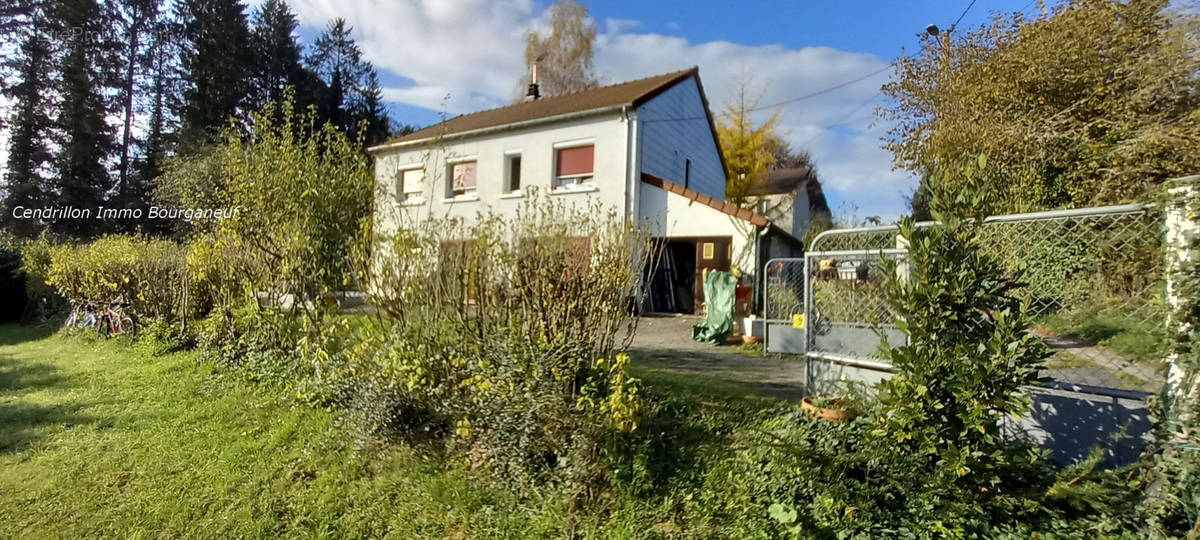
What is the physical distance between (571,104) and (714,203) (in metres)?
5.60

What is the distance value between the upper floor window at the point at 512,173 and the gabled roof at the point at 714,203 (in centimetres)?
395

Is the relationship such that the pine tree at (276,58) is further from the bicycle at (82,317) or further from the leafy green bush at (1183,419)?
the leafy green bush at (1183,419)

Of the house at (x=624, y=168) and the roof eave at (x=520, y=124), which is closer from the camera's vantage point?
the house at (x=624, y=168)

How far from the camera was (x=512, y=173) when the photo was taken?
46.8 ft

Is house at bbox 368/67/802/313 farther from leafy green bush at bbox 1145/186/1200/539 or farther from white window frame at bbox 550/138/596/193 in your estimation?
leafy green bush at bbox 1145/186/1200/539

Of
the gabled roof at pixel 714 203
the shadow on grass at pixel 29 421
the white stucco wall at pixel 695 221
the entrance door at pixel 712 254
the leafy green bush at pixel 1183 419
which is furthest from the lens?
the entrance door at pixel 712 254

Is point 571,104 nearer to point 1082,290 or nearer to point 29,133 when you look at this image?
point 1082,290

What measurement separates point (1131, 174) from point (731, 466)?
9.52 metres

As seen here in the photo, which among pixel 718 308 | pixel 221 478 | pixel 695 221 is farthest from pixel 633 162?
pixel 221 478

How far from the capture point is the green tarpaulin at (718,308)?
8438mm

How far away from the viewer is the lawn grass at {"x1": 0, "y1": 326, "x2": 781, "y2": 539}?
3.21 meters

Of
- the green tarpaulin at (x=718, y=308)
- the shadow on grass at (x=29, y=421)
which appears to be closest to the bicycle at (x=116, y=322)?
the shadow on grass at (x=29, y=421)

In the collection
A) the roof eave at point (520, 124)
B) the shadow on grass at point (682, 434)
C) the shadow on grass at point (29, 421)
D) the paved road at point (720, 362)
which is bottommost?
the shadow on grass at point (29, 421)

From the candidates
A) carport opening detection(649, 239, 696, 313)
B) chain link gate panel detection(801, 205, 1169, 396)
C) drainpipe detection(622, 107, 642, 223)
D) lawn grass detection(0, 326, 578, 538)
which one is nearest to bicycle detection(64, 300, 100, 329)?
lawn grass detection(0, 326, 578, 538)
